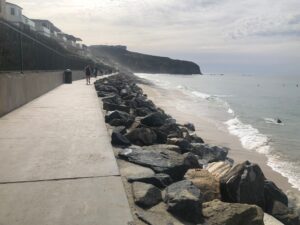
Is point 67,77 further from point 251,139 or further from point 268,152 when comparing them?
point 268,152

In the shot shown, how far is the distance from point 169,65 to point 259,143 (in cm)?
17617

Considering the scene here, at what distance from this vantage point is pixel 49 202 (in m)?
3.83

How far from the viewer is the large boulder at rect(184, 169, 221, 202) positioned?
485cm

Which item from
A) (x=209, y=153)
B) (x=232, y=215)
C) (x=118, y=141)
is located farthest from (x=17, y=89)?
(x=232, y=215)

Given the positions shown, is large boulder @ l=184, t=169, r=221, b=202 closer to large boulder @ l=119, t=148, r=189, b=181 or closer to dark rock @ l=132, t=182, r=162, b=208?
large boulder @ l=119, t=148, r=189, b=181

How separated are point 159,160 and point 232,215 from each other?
1.71 meters

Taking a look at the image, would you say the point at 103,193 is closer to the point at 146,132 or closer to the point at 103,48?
the point at 146,132

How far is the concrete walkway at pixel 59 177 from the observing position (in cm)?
358

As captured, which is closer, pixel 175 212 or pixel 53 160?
pixel 175 212

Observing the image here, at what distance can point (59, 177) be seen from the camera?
4.53m

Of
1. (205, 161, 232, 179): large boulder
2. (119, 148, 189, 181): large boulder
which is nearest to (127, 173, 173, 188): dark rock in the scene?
(119, 148, 189, 181): large boulder

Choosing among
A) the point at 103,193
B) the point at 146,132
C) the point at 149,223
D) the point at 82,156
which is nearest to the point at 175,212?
the point at 149,223

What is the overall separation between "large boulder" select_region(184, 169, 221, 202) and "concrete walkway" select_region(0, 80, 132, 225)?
3.20 feet

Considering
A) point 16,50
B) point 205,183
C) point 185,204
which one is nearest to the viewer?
point 185,204
